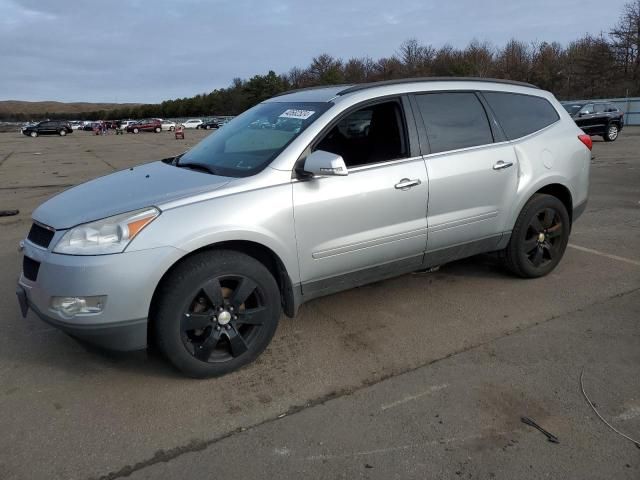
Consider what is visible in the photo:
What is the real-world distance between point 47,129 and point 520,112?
6111 centimetres

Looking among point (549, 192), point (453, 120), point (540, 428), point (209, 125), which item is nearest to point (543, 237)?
point (549, 192)

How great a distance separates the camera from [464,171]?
13.3ft

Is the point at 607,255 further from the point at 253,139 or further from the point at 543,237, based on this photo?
the point at 253,139

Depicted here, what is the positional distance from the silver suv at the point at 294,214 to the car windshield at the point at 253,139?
20 mm

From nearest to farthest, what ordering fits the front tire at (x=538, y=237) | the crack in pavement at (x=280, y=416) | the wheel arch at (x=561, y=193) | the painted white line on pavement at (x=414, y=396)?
the crack in pavement at (x=280, y=416), the painted white line on pavement at (x=414, y=396), the front tire at (x=538, y=237), the wheel arch at (x=561, y=193)

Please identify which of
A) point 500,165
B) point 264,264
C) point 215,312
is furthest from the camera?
point 500,165

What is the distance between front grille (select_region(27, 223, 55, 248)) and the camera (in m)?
3.05

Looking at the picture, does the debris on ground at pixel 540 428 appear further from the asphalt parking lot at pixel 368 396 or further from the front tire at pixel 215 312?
the front tire at pixel 215 312

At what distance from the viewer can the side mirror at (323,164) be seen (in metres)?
3.19

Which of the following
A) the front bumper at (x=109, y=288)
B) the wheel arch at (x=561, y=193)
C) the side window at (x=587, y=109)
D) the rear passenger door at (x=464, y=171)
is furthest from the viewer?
the side window at (x=587, y=109)

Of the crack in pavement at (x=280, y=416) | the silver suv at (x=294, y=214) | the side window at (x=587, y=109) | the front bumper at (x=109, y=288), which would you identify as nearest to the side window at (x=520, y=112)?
the silver suv at (x=294, y=214)

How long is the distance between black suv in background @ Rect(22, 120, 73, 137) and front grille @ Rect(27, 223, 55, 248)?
195 feet

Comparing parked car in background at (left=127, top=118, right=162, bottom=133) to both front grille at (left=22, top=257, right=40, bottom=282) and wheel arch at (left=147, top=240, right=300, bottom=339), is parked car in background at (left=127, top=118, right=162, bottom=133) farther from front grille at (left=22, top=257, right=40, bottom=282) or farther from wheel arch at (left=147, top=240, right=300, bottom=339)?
wheel arch at (left=147, top=240, right=300, bottom=339)

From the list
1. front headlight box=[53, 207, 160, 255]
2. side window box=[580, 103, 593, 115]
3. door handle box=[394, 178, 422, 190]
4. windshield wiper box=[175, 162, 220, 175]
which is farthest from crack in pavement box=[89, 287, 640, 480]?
side window box=[580, 103, 593, 115]
